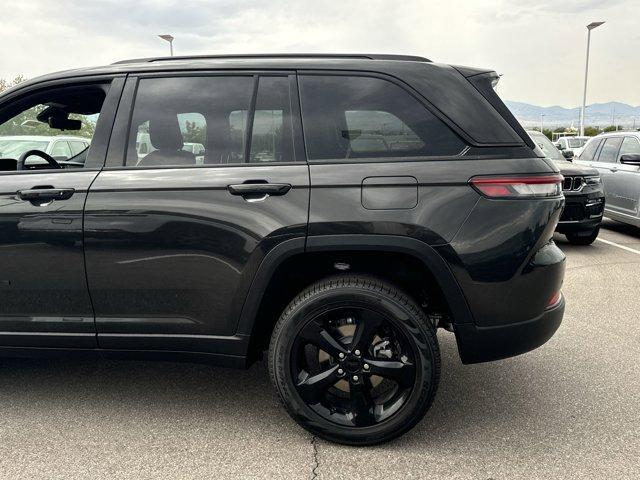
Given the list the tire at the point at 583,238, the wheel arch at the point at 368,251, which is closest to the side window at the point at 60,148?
the wheel arch at the point at 368,251

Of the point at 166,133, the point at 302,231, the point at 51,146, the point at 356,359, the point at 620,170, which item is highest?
the point at 166,133

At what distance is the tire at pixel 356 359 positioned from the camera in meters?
2.46

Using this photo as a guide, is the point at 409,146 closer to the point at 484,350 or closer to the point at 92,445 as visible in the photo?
the point at 484,350

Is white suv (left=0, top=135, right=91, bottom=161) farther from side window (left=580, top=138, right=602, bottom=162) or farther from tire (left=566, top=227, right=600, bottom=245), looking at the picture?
side window (left=580, top=138, right=602, bottom=162)

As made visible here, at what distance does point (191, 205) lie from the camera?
8.30 feet

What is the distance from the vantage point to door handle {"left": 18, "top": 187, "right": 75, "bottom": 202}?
2623 millimetres

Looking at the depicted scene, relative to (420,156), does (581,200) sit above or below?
below

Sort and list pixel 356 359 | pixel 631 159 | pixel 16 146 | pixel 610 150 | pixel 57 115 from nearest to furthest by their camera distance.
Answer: pixel 356 359 → pixel 57 115 → pixel 16 146 → pixel 631 159 → pixel 610 150

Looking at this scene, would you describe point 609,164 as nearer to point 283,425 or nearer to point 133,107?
point 283,425

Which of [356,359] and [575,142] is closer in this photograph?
[356,359]

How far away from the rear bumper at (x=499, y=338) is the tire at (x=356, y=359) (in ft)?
0.48

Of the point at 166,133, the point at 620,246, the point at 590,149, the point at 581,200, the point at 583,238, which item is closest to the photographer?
the point at 166,133

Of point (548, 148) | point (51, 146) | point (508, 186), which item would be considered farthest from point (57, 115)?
point (548, 148)

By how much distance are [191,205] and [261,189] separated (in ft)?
1.12
